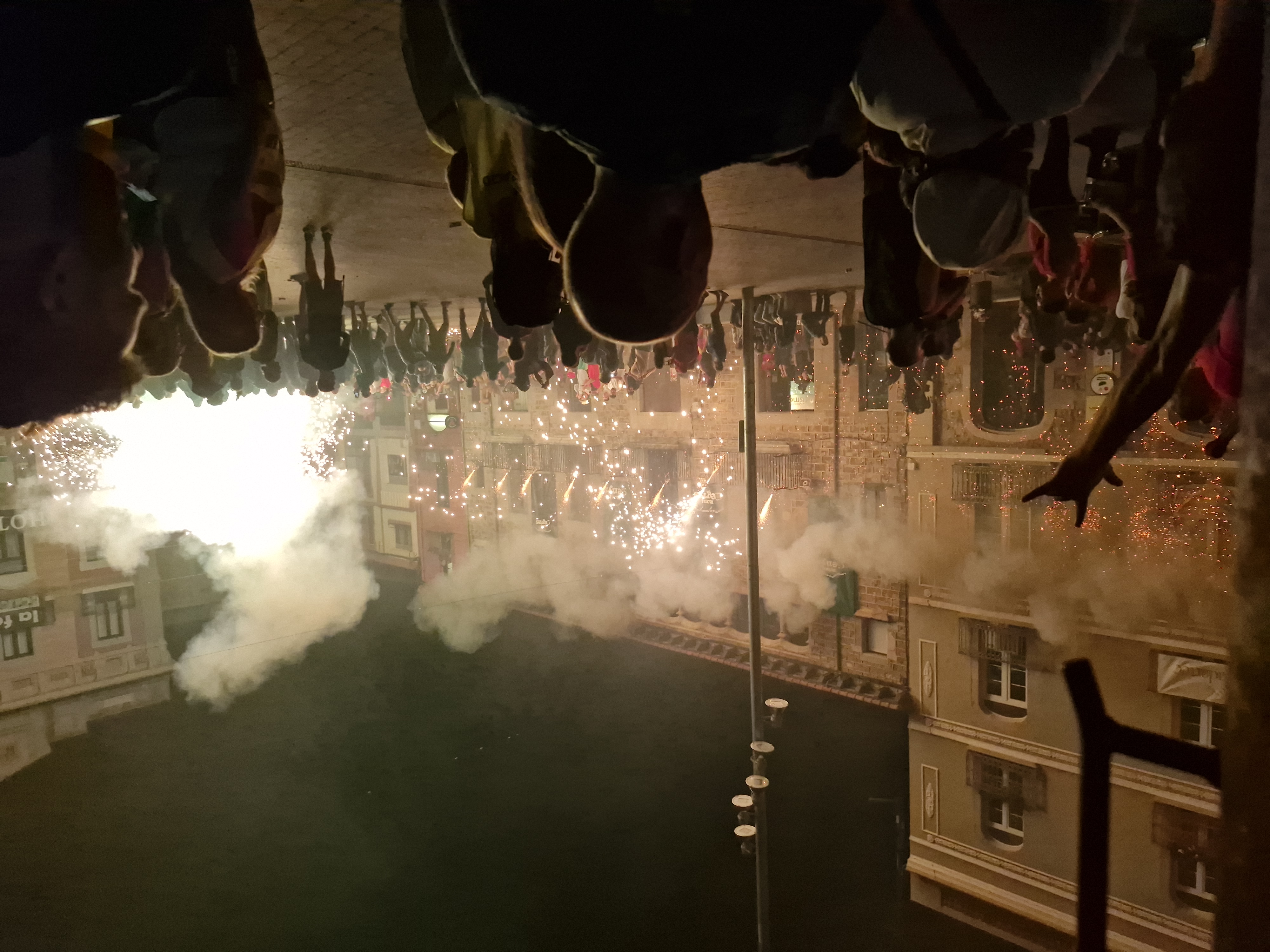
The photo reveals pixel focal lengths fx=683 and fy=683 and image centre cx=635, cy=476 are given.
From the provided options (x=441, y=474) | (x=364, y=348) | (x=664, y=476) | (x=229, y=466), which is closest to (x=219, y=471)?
(x=229, y=466)

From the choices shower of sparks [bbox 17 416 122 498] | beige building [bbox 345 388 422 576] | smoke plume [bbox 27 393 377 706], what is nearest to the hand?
smoke plume [bbox 27 393 377 706]

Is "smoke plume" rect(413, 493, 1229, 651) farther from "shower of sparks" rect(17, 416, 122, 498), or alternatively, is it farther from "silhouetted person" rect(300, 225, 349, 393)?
"shower of sparks" rect(17, 416, 122, 498)

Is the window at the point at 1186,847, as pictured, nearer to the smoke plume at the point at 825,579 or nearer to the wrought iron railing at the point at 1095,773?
the smoke plume at the point at 825,579

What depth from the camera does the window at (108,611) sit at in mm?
16984

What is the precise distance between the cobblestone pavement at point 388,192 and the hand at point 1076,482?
143cm

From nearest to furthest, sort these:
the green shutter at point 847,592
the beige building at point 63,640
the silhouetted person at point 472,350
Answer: the silhouetted person at point 472,350 → the green shutter at point 847,592 → the beige building at point 63,640

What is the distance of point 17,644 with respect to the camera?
1570 cm

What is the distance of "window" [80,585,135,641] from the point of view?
16984 millimetres

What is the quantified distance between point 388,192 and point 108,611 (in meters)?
19.8

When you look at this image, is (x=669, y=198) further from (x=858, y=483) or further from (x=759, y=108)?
(x=858, y=483)

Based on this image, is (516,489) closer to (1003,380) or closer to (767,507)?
(767,507)

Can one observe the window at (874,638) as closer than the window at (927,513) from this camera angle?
No

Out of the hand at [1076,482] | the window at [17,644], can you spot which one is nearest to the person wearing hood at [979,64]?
the hand at [1076,482]

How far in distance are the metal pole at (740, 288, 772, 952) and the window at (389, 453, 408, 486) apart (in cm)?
2049
